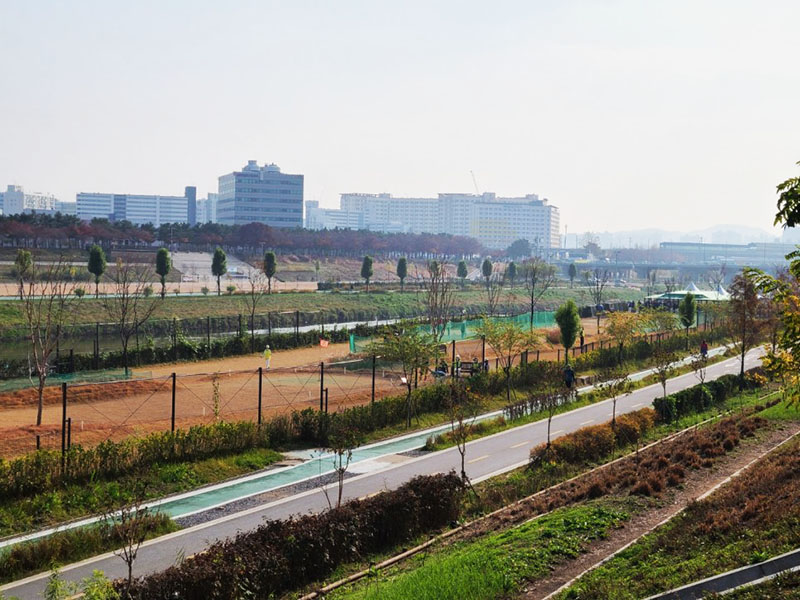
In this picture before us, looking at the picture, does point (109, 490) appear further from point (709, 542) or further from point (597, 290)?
point (597, 290)

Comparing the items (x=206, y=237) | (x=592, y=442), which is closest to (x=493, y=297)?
(x=206, y=237)

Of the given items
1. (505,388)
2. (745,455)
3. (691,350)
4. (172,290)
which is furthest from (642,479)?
(172,290)

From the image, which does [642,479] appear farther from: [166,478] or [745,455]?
[166,478]

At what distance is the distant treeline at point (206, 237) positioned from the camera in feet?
304

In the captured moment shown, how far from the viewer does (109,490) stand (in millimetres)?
18703

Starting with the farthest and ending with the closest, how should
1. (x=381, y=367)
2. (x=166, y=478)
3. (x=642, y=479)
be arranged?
1. (x=381, y=367)
2. (x=166, y=478)
3. (x=642, y=479)

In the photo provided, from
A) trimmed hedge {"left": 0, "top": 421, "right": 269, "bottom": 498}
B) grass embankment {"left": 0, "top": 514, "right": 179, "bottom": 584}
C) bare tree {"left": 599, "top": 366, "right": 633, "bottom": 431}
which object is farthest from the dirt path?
trimmed hedge {"left": 0, "top": 421, "right": 269, "bottom": 498}

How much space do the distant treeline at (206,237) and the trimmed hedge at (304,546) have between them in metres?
82.0

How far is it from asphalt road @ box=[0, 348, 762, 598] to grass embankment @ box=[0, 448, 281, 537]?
1202 mm

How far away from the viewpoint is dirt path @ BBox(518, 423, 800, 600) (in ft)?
43.2

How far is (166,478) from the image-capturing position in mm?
20781

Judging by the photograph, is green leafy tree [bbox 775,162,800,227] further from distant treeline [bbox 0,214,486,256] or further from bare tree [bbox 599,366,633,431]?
distant treeline [bbox 0,214,486,256]

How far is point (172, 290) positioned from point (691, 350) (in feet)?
160

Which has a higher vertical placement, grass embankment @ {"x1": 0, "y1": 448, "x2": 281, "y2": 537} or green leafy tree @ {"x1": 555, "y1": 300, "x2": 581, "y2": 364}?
green leafy tree @ {"x1": 555, "y1": 300, "x2": 581, "y2": 364}
